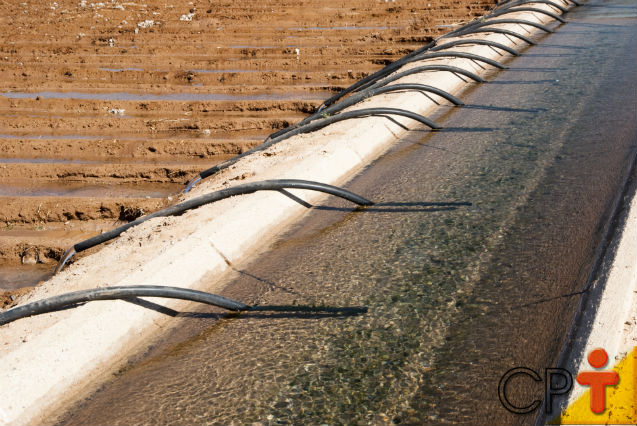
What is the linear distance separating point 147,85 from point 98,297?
7.26 m

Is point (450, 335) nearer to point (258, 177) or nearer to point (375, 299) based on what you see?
point (375, 299)

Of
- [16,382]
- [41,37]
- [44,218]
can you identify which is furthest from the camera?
[41,37]

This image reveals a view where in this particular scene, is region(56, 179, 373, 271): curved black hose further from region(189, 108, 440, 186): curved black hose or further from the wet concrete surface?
region(189, 108, 440, 186): curved black hose

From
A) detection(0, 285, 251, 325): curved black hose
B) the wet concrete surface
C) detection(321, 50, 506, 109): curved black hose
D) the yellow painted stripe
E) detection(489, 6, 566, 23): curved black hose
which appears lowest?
the yellow painted stripe

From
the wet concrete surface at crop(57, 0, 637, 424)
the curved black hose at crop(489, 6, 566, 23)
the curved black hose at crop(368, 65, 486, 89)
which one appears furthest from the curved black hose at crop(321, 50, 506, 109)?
the curved black hose at crop(489, 6, 566, 23)

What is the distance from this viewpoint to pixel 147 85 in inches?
407

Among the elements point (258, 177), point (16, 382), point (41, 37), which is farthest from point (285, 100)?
point (41, 37)

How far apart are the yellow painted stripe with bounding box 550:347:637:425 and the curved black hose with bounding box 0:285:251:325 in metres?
1.92

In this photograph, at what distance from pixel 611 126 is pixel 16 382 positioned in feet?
18.4

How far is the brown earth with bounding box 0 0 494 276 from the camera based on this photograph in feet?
21.3

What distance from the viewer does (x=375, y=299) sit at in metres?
3.87

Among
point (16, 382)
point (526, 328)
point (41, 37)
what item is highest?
point (41, 37)

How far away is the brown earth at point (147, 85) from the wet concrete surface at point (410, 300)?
7.11 feet

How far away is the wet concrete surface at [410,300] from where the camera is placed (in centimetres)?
312
